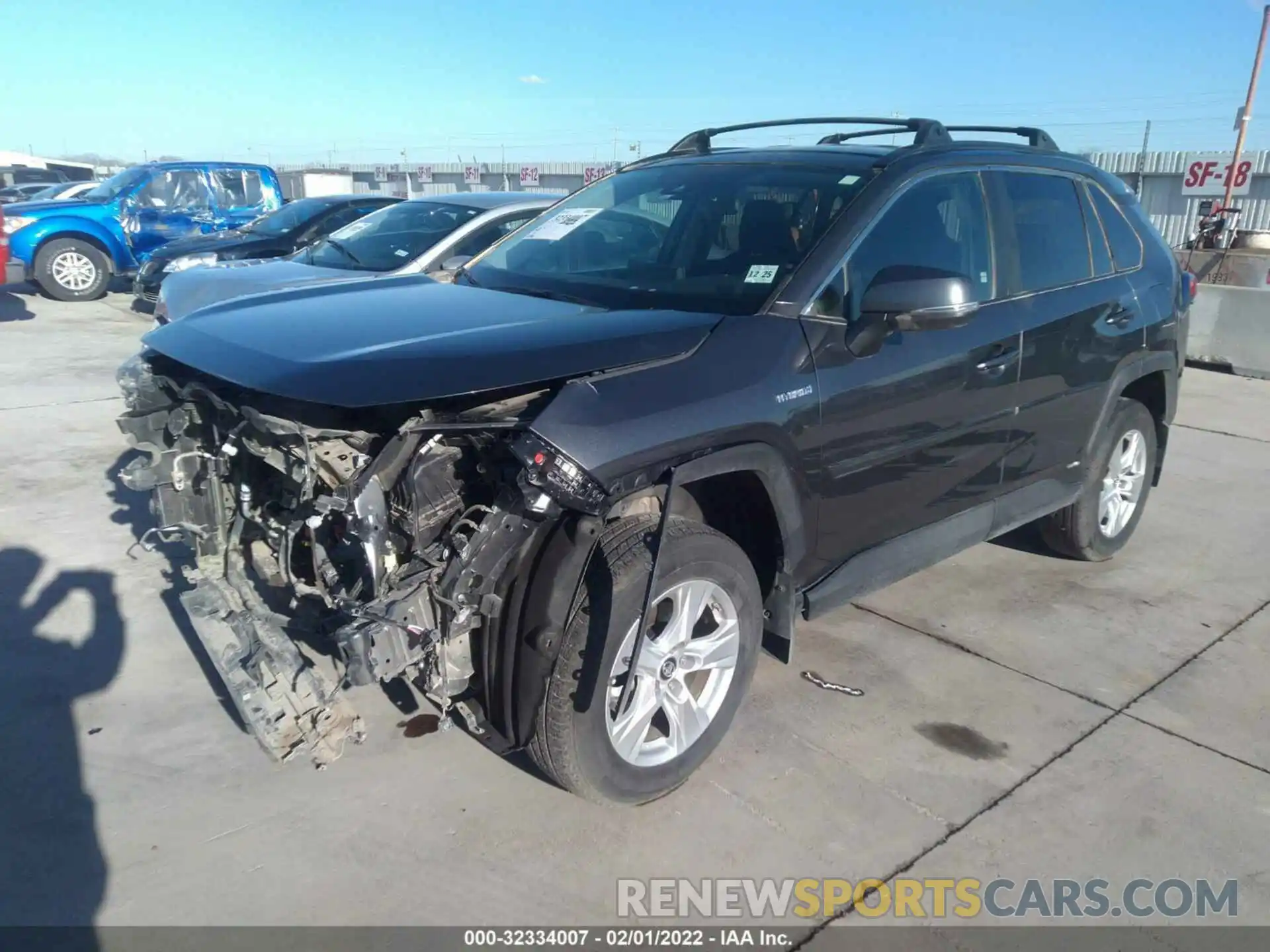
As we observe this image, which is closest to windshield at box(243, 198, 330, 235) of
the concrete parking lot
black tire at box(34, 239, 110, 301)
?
Answer: black tire at box(34, 239, 110, 301)

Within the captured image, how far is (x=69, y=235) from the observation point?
1337cm

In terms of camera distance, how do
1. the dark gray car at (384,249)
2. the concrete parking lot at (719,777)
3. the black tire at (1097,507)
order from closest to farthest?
the concrete parking lot at (719,777) → the black tire at (1097,507) → the dark gray car at (384,249)

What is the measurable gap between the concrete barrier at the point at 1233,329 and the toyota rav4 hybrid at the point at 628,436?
7.24 metres

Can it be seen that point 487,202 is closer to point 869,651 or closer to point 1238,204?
point 869,651

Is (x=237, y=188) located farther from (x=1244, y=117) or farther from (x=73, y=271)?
(x=1244, y=117)

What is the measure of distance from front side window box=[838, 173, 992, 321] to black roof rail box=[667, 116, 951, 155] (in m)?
0.28

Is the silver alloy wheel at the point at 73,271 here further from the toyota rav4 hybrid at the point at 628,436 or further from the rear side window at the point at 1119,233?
the rear side window at the point at 1119,233

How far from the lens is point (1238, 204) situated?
18875mm

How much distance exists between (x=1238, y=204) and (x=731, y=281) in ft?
65.8

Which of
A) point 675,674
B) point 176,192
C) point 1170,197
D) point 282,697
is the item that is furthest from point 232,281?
point 1170,197

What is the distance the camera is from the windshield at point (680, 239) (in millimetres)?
3324

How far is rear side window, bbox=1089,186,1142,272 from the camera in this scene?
14.8 feet

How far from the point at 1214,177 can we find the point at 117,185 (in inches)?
692

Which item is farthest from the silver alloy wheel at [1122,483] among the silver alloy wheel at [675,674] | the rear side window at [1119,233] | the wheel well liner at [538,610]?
the wheel well liner at [538,610]
